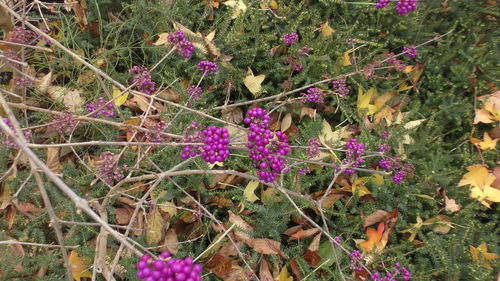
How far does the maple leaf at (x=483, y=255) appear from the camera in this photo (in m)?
2.01

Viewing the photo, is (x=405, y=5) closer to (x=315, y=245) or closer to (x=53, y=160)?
(x=315, y=245)

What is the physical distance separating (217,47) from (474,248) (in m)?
1.88

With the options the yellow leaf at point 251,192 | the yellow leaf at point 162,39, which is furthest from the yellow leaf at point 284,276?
the yellow leaf at point 162,39

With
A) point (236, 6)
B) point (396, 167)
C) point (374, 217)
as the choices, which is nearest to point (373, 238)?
point (374, 217)

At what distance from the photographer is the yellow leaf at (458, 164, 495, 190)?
227cm

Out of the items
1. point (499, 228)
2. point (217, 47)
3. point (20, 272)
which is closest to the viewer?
point (20, 272)

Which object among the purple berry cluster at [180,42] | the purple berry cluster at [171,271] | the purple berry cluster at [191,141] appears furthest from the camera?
the purple berry cluster at [180,42]

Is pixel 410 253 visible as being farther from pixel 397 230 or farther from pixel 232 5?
pixel 232 5

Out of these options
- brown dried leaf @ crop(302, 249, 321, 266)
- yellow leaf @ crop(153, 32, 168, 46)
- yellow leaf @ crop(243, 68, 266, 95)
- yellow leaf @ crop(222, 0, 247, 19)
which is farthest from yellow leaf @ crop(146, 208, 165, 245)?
yellow leaf @ crop(222, 0, 247, 19)

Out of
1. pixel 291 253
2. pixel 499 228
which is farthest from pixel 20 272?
pixel 499 228

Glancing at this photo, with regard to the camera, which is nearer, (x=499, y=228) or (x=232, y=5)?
(x=499, y=228)

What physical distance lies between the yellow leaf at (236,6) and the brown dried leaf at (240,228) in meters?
1.30

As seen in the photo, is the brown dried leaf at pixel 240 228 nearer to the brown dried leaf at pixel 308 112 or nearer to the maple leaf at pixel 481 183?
the brown dried leaf at pixel 308 112

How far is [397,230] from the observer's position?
7.13 feet
